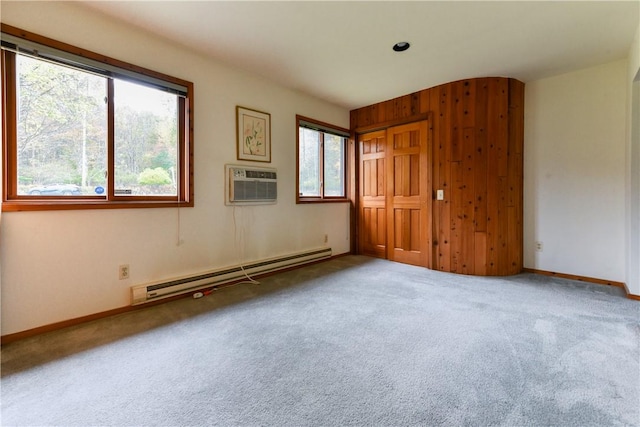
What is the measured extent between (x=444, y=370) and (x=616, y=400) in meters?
0.75

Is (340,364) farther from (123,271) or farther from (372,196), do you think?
(372,196)

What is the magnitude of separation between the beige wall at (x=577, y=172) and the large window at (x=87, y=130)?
405 centimetres

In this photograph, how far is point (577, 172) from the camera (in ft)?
10.6

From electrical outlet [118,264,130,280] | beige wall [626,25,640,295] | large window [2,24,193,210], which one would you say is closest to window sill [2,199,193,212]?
large window [2,24,193,210]

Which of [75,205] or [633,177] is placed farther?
[633,177]

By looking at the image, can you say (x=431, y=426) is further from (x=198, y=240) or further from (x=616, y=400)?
(x=198, y=240)

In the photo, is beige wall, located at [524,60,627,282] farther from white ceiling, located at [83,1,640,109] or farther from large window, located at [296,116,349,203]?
large window, located at [296,116,349,203]

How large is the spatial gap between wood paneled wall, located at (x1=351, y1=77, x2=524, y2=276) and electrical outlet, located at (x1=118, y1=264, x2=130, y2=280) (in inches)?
137

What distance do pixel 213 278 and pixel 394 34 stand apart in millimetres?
2888

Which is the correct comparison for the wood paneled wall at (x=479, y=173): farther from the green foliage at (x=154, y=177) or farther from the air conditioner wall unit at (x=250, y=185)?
the green foliage at (x=154, y=177)

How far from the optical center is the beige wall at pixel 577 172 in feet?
9.96

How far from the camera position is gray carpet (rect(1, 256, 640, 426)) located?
1.27 m

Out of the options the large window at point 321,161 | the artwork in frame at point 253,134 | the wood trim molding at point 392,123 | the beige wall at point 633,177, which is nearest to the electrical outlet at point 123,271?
the artwork in frame at point 253,134

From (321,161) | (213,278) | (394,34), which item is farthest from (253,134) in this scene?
(394,34)
